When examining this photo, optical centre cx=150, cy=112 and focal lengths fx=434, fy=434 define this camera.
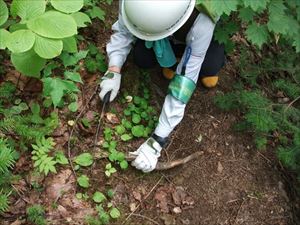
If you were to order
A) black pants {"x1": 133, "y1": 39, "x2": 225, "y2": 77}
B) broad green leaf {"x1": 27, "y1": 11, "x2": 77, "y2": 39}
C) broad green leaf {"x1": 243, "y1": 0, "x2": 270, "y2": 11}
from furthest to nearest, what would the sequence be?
black pants {"x1": 133, "y1": 39, "x2": 225, "y2": 77}
broad green leaf {"x1": 27, "y1": 11, "x2": 77, "y2": 39}
broad green leaf {"x1": 243, "y1": 0, "x2": 270, "y2": 11}

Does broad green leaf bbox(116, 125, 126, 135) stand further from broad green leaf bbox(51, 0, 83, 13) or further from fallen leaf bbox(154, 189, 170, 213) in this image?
broad green leaf bbox(51, 0, 83, 13)

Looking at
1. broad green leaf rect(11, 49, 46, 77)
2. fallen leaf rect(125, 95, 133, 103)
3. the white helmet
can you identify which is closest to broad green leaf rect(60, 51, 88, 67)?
broad green leaf rect(11, 49, 46, 77)

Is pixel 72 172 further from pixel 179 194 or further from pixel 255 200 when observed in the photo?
pixel 255 200

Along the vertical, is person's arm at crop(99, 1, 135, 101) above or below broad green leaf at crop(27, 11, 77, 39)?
below

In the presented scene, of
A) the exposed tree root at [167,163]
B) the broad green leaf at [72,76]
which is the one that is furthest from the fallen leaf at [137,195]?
the broad green leaf at [72,76]

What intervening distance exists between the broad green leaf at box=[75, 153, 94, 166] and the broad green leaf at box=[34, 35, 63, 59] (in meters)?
0.76

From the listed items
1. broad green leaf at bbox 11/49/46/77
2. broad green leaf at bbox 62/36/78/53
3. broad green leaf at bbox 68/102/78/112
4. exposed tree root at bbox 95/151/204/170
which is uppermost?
broad green leaf at bbox 62/36/78/53

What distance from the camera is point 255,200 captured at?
10.6 feet

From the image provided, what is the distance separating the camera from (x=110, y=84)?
3.23 m

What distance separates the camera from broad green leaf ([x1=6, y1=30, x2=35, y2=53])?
2.43 metres

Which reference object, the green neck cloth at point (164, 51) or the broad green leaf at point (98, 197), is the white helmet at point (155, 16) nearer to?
the green neck cloth at point (164, 51)

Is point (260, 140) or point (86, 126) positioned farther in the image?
point (260, 140)

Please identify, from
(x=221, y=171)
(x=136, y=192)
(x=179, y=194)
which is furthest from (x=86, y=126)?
(x=221, y=171)

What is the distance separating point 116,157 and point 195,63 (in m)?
0.86
